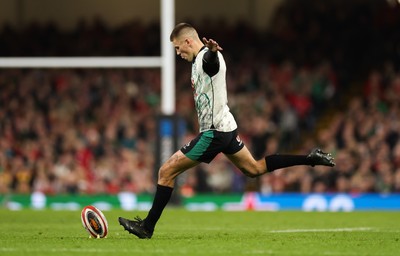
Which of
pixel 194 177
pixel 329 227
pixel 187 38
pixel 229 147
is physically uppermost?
pixel 187 38

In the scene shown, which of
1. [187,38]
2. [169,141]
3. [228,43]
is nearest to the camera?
[187,38]

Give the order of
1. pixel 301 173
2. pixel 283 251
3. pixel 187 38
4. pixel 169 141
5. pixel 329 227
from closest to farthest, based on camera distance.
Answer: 1. pixel 283 251
2. pixel 187 38
3. pixel 329 227
4. pixel 169 141
5. pixel 301 173

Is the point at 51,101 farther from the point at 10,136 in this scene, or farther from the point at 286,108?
the point at 286,108

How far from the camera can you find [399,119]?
70.0 feet

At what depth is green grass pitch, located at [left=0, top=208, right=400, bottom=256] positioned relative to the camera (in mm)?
9156

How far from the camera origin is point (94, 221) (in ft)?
33.9

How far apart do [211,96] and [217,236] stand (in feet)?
4.91

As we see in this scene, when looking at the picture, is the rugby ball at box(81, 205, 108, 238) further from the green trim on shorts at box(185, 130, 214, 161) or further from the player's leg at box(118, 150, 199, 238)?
the green trim on shorts at box(185, 130, 214, 161)

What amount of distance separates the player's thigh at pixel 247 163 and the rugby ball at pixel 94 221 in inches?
54.8

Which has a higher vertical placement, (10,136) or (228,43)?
(228,43)

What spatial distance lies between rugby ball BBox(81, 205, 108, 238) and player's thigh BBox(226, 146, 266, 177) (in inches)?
54.8

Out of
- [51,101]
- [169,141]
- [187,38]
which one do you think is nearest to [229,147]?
[187,38]

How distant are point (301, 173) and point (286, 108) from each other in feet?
8.27

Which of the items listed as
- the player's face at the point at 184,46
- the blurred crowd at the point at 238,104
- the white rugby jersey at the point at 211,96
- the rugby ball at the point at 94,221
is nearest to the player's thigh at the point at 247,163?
the white rugby jersey at the point at 211,96
